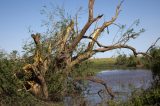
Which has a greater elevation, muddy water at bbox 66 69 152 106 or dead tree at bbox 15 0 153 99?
dead tree at bbox 15 0 153 99

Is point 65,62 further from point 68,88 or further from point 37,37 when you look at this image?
point 37,37

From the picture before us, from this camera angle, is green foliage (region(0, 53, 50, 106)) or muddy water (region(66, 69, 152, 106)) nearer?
green foliage (region(0, 53, 50, 106))

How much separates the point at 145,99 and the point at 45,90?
5.78 metres

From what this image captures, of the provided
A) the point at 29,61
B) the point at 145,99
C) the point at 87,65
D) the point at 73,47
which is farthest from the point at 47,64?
the point at 145,99

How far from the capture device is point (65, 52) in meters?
20.2

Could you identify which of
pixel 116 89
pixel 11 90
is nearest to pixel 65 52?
pixel 11 90

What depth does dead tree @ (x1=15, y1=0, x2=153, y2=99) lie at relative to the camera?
60.0 ft

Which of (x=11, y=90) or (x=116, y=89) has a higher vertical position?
(x=11, y=90)

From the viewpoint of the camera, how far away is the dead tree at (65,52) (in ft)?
60.0

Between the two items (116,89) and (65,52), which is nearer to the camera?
(65,52)

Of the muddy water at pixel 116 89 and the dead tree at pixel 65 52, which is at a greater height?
the dead tree at pixel 65 52

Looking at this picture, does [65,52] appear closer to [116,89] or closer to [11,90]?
[11,90]

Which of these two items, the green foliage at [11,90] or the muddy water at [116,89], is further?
the muddy water at [116,89]

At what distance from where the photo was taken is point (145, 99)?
15203mm
